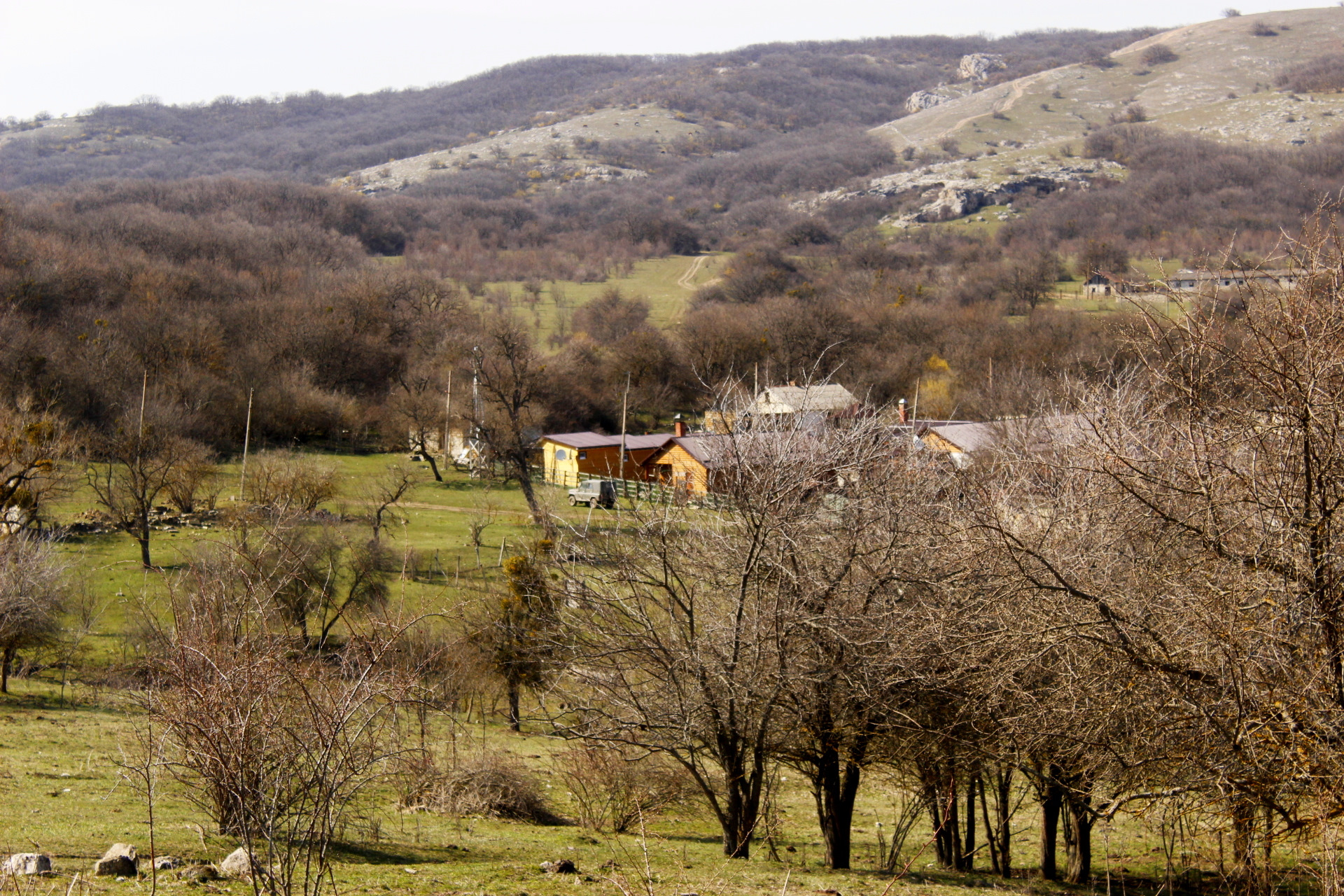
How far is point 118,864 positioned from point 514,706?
15.1 metres

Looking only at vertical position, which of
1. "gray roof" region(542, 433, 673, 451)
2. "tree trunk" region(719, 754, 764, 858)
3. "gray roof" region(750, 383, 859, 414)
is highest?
"gray roof" region(542, 433, 673, 451)

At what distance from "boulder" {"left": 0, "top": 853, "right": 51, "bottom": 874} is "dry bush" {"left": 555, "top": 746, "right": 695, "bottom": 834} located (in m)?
6.89

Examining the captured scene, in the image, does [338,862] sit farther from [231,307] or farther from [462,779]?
[231,307]

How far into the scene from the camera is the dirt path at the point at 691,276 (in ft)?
351

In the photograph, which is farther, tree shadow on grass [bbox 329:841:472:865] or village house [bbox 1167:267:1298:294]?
tree shadow on grass [bbox 329:841:472:865]

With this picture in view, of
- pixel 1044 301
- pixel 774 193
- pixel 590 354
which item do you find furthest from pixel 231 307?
pixel 774 193

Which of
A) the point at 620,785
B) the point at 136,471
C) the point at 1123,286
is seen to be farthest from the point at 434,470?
the point at 1123,286

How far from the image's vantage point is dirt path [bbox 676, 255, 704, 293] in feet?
351

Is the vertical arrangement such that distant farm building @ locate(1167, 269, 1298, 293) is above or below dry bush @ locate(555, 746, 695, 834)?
above

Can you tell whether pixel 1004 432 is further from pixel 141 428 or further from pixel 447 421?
pixel 141 428

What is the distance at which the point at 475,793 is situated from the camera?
50.8 ft

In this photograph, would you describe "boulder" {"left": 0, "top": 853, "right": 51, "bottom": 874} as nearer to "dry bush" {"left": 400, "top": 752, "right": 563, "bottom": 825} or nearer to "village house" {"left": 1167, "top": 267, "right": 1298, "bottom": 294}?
"dry bush" {"left": 400, "top": 752, "right": 563, "bottom": 825}

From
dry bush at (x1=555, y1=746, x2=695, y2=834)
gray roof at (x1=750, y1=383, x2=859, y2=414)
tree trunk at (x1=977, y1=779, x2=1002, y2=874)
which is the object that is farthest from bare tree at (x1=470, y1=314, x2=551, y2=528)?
tree trunk at (x1=977, y1=779, x2=1002, y2=874)

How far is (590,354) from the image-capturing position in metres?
73.0
